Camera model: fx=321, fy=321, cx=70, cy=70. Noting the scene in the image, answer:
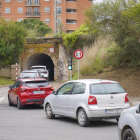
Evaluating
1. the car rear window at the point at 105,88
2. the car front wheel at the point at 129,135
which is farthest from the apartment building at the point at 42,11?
the car front wheel at the point at 129,135

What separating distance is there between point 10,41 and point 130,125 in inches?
1332

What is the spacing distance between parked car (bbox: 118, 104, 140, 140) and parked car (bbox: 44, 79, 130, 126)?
371 cm

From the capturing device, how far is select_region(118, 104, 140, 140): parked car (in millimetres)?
5789

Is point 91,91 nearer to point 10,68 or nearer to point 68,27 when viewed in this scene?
point 10,68

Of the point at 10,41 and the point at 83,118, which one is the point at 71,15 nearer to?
the point at 10,41

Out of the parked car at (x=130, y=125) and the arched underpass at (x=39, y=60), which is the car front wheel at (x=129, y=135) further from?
the arched underpass at (x=39, y=60)

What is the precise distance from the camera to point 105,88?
34.9 feet

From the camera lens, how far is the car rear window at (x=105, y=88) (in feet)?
34.5

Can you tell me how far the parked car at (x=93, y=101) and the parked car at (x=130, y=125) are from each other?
3714mm

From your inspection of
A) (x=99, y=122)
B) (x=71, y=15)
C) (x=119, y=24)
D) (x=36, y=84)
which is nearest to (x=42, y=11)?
(x=71, y=15)

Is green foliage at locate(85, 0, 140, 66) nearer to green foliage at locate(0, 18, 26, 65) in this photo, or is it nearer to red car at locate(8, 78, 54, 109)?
red car at locate(8, 78, 54, 109)

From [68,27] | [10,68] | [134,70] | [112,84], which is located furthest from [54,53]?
[68,27]

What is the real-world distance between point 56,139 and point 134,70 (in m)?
16.7

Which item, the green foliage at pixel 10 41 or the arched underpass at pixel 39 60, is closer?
the green foliage at pixel 10 41
